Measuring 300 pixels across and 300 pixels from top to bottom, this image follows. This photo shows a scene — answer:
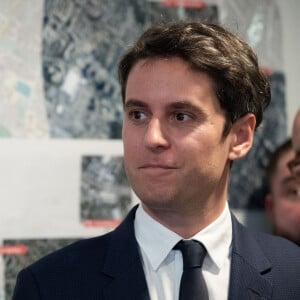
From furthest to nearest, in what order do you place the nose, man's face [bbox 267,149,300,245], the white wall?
the white wall < man's face [bbox 267,149,300,245] < the nose

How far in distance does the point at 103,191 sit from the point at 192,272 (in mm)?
508

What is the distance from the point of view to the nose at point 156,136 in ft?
3.83

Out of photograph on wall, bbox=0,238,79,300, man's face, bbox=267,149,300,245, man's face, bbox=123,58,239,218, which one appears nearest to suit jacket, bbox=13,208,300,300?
man's face, bbox=123,58,239,218

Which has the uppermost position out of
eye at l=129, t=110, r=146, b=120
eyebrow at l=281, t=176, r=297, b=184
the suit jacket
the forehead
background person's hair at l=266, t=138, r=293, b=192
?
the forehead

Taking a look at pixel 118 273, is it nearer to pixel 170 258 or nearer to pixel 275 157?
pixel 170 258

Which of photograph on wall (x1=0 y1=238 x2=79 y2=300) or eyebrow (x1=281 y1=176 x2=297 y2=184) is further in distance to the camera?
eyebrow (x1=281 y1=176 x2=297 y2=184)

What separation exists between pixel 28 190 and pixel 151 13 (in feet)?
1.82

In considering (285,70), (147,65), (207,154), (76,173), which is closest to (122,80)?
(147,65)

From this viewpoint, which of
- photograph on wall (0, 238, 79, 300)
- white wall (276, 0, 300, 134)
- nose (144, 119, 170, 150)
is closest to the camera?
nose (144, 119, 170, 150)

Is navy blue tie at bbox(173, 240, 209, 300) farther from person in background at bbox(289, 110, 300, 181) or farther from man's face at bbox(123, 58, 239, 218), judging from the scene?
person in background at bbox(289, 110, 300, 181)

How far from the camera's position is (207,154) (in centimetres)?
122

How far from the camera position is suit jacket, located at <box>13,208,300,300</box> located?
1.19 meters

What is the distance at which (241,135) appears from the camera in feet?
4.35

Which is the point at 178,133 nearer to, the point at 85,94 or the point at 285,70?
the point at 85,94
